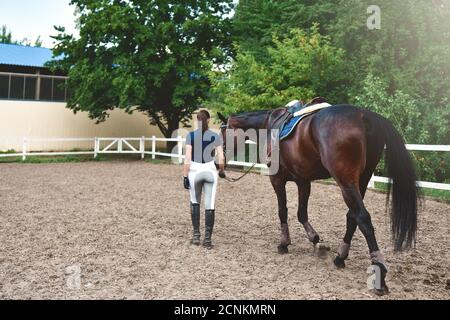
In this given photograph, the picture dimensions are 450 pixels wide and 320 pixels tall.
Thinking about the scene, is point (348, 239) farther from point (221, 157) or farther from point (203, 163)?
point (203, 163)

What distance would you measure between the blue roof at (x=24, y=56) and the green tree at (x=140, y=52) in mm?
4577

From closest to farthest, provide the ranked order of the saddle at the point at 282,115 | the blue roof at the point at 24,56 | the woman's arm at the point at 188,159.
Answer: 1. the saddle at the point at 282,115
2. the woman's arm at the point at 188,159
3. the blue roof at the point at 24,56

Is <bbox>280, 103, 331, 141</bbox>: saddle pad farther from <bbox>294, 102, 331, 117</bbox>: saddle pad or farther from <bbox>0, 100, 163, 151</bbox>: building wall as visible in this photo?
<bbox>0, 100, 163, 151</bbox>: building wall

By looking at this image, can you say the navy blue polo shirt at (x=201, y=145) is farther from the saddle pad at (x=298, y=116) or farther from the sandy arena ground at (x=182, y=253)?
the sandy arena ground at (x=182, y=253)

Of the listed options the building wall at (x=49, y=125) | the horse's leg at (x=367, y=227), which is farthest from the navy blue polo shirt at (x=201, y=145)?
the building wall at (x=49, y=125)

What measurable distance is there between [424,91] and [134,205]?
994 centimetres

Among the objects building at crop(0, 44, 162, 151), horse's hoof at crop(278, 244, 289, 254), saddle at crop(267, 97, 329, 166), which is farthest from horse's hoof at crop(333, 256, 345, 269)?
building at crop(0, 44, 162, 151)

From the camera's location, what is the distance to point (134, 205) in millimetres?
8883

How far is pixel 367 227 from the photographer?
405 centimetres

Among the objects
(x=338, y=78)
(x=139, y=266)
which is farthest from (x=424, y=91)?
(x=139, y=266)

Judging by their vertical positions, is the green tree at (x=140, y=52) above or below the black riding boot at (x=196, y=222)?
above

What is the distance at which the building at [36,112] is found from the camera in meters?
24.3

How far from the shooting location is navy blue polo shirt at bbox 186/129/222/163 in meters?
5.40
